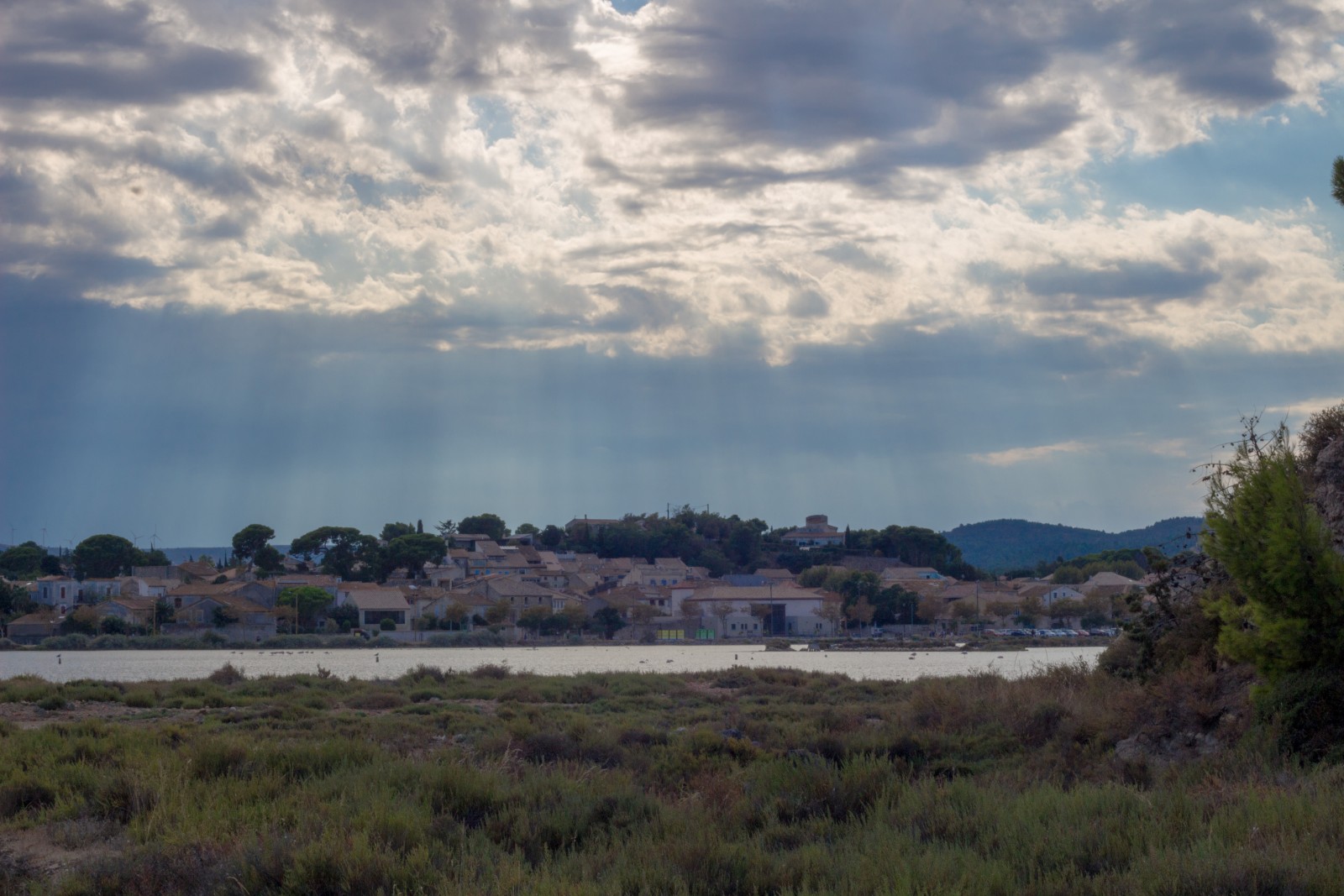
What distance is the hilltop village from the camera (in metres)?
89.5

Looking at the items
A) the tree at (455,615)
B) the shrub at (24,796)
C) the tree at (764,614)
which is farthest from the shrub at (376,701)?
the tree at (764,614)

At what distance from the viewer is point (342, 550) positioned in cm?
12406

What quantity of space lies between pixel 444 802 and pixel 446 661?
186 feet

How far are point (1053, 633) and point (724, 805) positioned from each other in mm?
83020

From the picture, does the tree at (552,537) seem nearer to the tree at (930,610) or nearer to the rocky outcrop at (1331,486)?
the tree at (930,610)

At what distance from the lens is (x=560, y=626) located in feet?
321

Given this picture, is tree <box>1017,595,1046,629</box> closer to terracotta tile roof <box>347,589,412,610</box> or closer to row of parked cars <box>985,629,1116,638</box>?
row of parked cars <box>985,629,1116,638</box>

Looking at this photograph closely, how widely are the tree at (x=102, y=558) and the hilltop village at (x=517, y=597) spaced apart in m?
0.28

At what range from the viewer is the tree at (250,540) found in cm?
12506

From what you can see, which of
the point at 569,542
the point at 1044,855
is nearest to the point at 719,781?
the point at 1044,855

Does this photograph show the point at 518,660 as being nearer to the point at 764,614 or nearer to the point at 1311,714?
the point at 764,614

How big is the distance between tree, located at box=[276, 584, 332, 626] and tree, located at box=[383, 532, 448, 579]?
28.1m

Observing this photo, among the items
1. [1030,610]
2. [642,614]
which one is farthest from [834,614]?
[1030,610]

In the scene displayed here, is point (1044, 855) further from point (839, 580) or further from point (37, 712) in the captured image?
point (839, 580)
